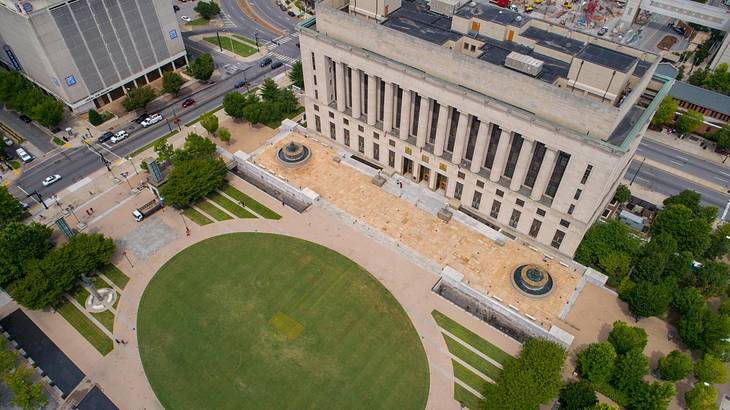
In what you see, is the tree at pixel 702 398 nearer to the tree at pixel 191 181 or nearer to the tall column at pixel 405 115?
the tall column at pixel 405 115

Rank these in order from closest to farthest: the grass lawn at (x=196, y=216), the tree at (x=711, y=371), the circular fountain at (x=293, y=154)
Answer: the tree at (x=711, y=371)
the grass lawn at (x=196, y=216)
the circular fountain at (x=293, y=154)

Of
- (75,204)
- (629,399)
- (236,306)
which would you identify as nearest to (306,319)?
(236,306)

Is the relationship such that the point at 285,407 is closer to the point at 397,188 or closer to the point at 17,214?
the point at 397,188

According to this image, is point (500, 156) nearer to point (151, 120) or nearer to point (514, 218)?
point (514, 218)

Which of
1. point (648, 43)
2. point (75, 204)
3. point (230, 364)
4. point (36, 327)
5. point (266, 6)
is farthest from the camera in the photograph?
point (266, 6)

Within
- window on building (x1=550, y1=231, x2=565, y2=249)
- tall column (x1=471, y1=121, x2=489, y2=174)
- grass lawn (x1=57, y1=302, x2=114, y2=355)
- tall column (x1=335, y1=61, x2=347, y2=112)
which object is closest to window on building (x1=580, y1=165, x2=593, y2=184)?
window on building (x1=550, y1=231, x2=565, y2=249)

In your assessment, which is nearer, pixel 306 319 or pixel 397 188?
pixel 306 319

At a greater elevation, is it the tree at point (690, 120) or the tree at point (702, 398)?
the tree at point (690, 120)

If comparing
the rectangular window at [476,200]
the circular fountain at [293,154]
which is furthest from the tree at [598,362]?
the circular fountain at [293,154]

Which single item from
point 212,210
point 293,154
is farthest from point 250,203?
point 293,154
